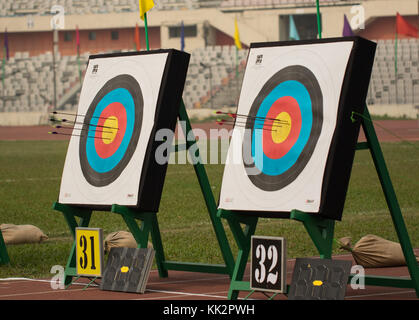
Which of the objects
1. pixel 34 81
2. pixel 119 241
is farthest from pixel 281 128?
pixel 34 81

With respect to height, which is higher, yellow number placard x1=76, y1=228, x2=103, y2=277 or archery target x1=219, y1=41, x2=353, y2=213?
archery target x1=219, y1=41, x2=353, y2=213

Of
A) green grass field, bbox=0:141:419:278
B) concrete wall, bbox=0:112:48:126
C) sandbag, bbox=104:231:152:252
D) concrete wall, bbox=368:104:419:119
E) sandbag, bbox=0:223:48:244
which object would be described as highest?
sandbag, bbox=104:231:152:252

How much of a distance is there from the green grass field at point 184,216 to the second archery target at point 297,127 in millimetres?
2687

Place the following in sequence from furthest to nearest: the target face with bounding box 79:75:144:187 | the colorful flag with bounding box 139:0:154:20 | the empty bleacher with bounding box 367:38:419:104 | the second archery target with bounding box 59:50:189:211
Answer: the empty bleacher with bounding box 367:38:419:104
the colorful flag with bounding box 139:0:154:20
the target face with bounding box 79:75:144:187
the second archery target with bounding box 59:50:189:211

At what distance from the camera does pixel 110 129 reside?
850 centimetres

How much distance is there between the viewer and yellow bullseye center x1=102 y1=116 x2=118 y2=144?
8.44m

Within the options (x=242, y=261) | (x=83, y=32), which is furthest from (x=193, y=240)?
(x=83, y=32)

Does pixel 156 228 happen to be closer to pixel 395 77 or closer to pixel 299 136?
pixel 299 136

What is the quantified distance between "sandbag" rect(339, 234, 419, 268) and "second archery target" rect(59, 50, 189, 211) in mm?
2209

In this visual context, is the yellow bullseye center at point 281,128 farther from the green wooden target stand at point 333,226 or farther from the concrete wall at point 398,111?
the concrete wall at point 398,111

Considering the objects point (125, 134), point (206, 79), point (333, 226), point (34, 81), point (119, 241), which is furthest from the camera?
point (34, 81)

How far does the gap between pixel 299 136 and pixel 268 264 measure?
102 cm

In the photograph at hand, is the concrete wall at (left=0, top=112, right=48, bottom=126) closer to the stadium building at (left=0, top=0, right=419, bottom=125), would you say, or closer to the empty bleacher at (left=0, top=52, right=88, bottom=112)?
the stadium building at (left=0, top=0, right=419, bottom=125)

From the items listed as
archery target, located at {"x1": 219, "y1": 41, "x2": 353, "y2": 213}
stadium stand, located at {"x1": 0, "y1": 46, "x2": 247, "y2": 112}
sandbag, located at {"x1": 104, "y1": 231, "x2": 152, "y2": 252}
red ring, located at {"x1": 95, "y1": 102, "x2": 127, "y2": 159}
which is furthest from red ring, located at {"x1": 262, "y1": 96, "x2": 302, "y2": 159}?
stadium stand, located at {"x1": 0, "y1": 46, "x2": 247, "y2": 112}
